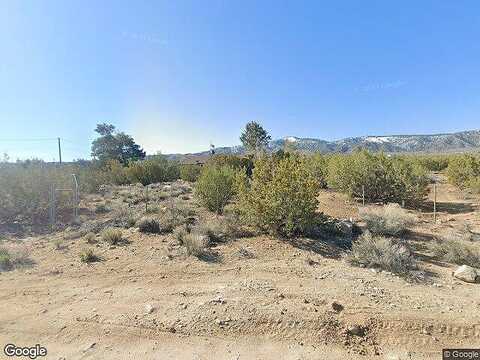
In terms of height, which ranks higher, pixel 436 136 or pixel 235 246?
pixel 436 136

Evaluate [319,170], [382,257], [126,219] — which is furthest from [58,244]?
[319,170]

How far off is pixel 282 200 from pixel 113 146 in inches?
2035

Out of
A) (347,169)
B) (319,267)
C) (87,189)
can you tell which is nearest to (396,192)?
(347,169)

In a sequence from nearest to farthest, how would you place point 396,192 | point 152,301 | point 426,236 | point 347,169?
point 152,301 < point 426,236 < point 396,192 < point 347,169

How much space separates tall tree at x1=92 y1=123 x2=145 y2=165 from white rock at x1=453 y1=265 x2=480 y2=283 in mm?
50787

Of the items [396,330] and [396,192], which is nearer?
[396,330]

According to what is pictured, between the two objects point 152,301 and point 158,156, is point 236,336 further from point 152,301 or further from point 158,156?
point 158,156

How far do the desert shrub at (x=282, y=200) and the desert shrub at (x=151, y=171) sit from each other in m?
20.1

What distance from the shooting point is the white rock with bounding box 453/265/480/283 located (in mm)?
6410

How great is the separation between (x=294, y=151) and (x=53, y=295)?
24.5ft

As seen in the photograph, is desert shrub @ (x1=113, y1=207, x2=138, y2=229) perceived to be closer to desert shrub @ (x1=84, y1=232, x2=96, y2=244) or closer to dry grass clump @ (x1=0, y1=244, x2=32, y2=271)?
desert shrub @ (x1=84, y1=232, x2=96, y2=244)

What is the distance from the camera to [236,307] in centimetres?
534

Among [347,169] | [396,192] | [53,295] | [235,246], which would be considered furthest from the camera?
[347,169]

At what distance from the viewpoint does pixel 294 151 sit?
34.4 feet
